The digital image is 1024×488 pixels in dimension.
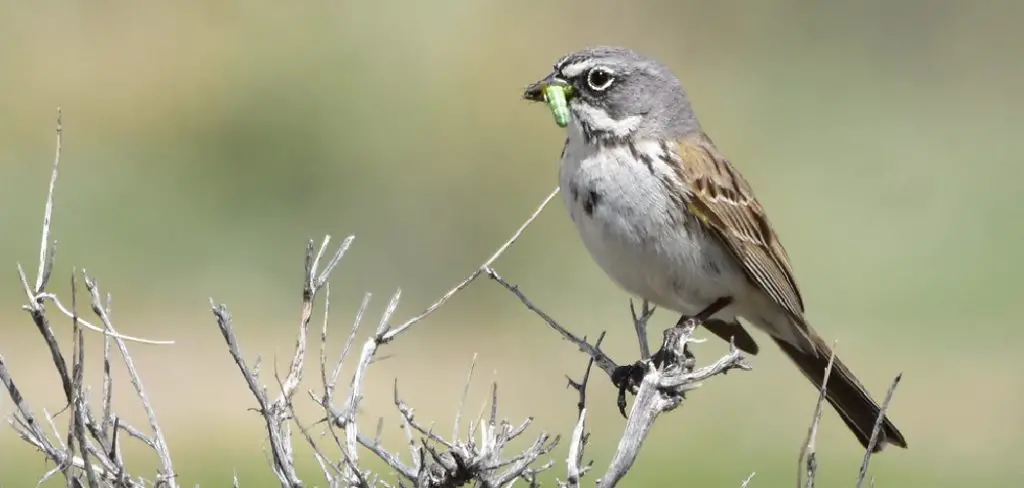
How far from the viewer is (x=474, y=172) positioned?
14523mm

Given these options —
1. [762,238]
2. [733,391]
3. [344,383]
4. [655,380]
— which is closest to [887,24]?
[733,391]

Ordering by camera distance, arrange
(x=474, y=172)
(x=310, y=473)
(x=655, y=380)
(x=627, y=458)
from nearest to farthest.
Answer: (x=627, y=458), (x=655, y=380), (x=310, y=473), (x=474, y=172)

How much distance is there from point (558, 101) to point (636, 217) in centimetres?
48

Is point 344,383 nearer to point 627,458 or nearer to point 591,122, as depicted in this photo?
point 591,122

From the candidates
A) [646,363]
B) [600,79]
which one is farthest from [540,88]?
[646,363]

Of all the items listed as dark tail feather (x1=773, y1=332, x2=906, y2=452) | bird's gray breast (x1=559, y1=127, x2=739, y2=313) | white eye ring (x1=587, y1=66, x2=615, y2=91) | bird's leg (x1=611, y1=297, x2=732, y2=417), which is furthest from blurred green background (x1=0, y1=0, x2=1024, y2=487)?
white eye ring (x1=587, y1=66, x2=615, y2=91)

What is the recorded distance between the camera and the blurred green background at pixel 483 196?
11.3 meters

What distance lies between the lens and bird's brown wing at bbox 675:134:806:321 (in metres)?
5.60

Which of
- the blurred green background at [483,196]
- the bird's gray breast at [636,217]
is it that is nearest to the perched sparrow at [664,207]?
the bird's gray breast at [636,217]

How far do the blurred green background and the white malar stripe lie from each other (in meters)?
4.27

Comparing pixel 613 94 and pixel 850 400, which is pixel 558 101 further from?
pixel 850 400

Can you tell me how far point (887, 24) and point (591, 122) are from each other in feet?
43.6

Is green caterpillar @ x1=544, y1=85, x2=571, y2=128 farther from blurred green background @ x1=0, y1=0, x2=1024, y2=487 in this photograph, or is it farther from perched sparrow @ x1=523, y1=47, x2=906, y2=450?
blurred green background @ x1=0, y1=0, x2=1024, y2=487

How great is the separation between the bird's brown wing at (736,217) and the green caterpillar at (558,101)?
39 centimetres
